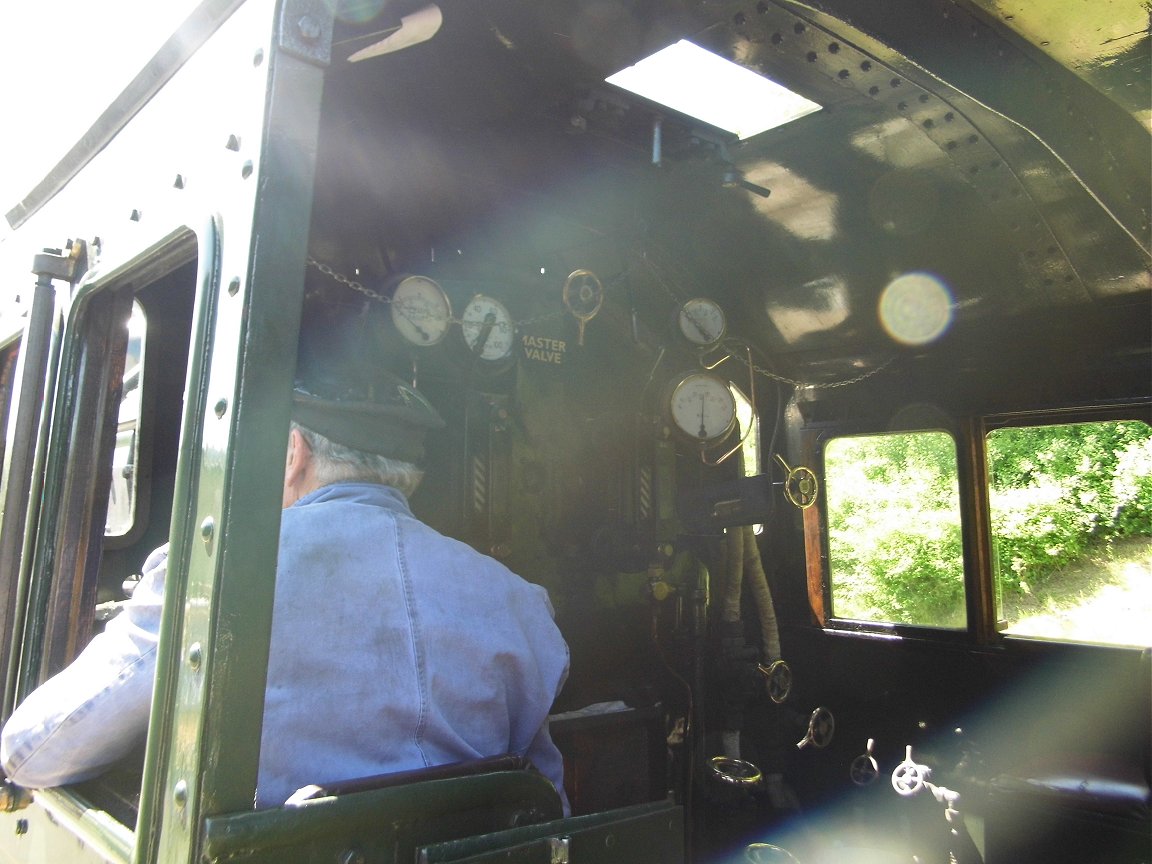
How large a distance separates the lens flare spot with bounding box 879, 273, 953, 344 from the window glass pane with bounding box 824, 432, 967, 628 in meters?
0.44

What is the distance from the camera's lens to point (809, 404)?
418 cm

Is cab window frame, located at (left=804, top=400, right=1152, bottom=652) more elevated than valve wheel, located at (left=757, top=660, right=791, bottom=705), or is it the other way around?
cab window frame, located at (left=804, top=400, right=1152, bottom=652)

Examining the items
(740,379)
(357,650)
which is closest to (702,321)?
(740,379)

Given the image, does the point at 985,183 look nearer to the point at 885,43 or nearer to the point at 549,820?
the point at 885,43

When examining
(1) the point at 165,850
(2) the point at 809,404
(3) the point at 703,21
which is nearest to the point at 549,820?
(1) the point at 165,850

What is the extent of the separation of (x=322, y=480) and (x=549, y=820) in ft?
2.72

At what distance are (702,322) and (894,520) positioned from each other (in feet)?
4.70

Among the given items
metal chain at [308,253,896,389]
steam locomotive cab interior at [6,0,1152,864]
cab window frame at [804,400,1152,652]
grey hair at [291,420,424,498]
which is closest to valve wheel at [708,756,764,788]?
steam locomotive cab interior at [6,0,1152,864]

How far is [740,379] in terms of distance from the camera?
4.26 meters

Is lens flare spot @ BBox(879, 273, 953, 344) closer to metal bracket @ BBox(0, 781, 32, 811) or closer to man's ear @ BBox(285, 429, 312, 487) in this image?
man's ear @ BBox(285, 429, 312, 487)

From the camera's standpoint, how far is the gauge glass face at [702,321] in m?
3.87

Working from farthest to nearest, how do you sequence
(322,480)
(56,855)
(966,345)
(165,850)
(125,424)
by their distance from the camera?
(966,345)
(125,424)
(322,480)
(56,855)
(165,850)

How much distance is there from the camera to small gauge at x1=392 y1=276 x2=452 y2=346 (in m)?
3.16

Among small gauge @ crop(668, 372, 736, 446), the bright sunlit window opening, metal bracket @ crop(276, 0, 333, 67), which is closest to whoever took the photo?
metal bracket @ crop(276, 0, 333, 67)
